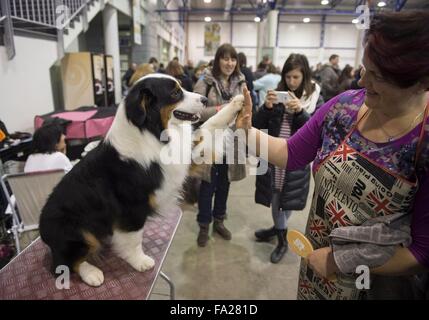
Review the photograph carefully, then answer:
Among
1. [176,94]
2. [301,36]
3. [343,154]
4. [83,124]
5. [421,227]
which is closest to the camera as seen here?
[421,227]

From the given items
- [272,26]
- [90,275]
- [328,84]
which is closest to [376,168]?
[90,275]

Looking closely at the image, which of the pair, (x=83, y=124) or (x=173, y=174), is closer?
(x=173, y=174)

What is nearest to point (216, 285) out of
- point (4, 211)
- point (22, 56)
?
point (4, 211)

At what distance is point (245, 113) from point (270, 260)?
5.89ft

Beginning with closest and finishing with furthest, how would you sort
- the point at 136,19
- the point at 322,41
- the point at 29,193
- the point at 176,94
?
the point at 176,94, the point at 29,193, the point at 136,19, the point at 322,41

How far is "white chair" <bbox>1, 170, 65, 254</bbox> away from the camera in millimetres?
2100

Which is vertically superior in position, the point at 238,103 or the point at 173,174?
the point at 238,103

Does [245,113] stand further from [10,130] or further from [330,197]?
[10,130]

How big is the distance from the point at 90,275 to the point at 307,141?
116 centimetres

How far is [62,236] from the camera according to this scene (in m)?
1.29

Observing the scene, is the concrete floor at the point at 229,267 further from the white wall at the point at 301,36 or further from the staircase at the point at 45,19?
the white wall at the point at 301,36

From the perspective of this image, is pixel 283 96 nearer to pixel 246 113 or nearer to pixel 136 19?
pixel 246 113

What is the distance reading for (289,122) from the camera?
7.73ft

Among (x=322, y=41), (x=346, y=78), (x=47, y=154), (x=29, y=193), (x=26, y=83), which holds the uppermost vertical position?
(x=322, y=41)
